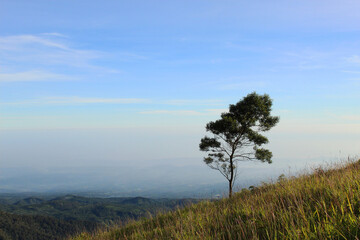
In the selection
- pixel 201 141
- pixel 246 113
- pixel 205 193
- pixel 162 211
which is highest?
pixel 246 113

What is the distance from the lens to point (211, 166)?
3422 centimetres

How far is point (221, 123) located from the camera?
32.5m

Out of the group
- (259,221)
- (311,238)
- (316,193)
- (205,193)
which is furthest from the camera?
(205,193)

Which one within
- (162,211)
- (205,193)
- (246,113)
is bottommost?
(162,211)

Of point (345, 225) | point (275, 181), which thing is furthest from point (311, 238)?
point (275, 181)

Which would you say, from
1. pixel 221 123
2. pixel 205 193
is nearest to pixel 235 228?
pixel 205 193

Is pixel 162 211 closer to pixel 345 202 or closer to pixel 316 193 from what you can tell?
pixel 316 193

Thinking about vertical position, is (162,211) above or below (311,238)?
below

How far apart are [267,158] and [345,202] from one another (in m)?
28.5

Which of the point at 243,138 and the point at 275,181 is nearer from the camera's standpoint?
the point at 275,181

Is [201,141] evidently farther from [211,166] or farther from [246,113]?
[246,113]

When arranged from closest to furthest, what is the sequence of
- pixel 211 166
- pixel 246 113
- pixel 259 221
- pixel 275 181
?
pixel 259 221, pixel 275 181, pixel 246 113, pixel 211 166

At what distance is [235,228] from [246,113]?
1084 inches

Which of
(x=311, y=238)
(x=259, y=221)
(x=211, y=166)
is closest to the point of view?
(x=311, y=238)
